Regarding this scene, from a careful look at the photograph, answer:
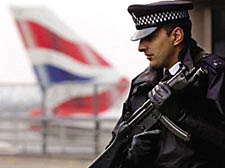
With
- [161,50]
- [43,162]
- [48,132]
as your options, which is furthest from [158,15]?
[48,132]

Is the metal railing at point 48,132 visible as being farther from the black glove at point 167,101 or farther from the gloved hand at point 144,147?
the black glove at point 167,101

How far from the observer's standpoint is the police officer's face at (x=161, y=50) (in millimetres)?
2193

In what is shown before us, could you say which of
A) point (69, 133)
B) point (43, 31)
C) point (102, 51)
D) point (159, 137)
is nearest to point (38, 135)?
point (69, 133)

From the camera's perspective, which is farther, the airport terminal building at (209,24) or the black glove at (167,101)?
the airport terminal building at (209,24)

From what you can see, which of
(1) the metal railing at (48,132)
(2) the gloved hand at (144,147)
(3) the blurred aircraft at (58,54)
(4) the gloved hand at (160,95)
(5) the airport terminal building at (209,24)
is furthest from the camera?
(3) the blurred aircraft at (58,54)

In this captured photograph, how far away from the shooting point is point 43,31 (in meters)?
14.3

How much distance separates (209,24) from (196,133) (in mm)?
1679

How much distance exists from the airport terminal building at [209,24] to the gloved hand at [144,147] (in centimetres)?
150

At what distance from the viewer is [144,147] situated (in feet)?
7.14

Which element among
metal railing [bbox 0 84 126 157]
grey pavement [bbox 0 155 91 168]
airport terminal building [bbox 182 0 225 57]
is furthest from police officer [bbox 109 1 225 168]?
metal railing [bbox 0 84 126 157]

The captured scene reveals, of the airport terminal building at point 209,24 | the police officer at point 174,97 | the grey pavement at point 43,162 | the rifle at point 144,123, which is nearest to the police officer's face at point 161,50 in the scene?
the police officer at point 174,97

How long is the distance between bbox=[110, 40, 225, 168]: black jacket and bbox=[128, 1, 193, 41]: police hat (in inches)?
4.7

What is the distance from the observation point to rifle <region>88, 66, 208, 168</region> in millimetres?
2041

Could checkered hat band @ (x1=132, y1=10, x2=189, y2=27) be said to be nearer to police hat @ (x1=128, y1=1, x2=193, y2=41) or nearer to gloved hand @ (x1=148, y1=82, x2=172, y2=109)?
police hat @ (x1=128, y1=1, x2=193, y2=41)
